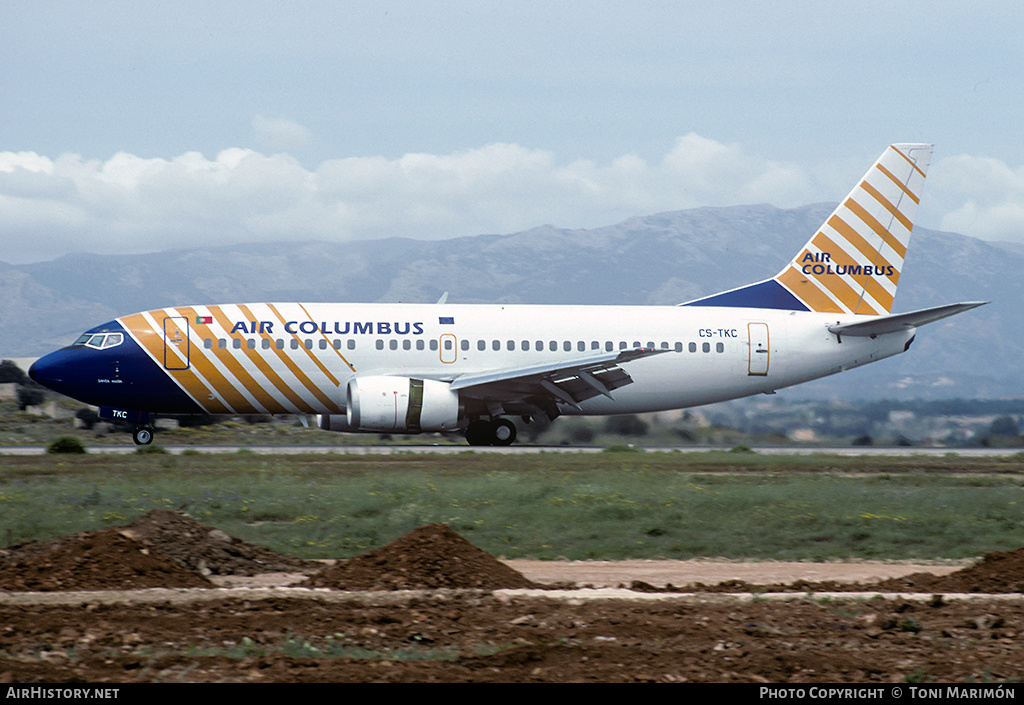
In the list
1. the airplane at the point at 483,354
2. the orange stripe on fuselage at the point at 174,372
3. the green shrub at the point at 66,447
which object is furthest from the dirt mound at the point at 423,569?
the orange stripe on fuselage at the point at 174,372

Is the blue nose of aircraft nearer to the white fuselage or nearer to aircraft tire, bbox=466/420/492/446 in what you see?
the white fuselage

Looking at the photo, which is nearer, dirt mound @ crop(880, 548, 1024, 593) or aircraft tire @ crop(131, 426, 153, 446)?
dirt mound @ crop(880, 548, 1024, 593)

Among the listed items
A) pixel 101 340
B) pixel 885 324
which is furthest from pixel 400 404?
pixel 885 324

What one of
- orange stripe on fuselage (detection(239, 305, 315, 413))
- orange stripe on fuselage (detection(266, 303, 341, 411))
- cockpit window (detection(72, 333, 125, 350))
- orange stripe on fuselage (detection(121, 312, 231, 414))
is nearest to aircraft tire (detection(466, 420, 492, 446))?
orange stripe on fuselage (detection(266, 303, 341, 411))

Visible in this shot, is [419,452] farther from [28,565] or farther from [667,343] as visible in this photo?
[28,565]

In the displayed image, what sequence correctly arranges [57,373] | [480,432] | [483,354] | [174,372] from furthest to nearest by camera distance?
[480,432], [483,354], [174,372], [57,373]

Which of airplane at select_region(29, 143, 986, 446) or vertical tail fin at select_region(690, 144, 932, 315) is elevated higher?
vertical tail fin at select_region(690, 144, 932, 315)

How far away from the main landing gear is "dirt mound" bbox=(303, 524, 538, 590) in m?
18.5

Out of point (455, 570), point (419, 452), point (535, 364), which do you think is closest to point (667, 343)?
point (535, 364)

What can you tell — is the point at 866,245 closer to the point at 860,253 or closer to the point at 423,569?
the point at 860,253

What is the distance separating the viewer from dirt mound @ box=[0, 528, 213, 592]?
38.1 ft

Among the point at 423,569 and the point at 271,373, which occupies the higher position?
the point at 271,373

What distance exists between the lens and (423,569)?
12516mm

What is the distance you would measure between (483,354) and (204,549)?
17.8 m
